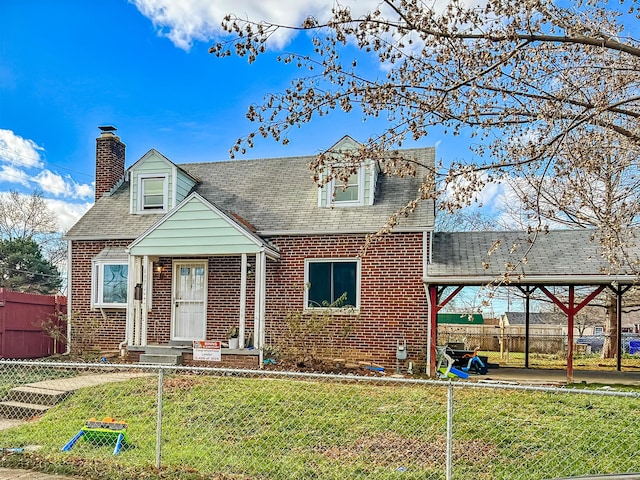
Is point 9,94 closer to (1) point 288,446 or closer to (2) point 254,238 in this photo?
(2) point 254,238

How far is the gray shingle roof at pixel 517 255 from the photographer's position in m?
11.0

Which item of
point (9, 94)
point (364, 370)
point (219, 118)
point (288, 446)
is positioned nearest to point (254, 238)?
point (364, 370)

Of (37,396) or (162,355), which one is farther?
(162,355)

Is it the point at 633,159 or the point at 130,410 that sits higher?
the point at 633,159

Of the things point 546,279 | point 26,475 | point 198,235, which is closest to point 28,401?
point 26,475

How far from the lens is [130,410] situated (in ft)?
25.1

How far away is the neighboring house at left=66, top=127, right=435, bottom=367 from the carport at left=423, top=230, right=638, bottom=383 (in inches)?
27.2

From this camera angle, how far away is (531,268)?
11195mm

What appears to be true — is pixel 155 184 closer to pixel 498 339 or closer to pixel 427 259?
pixel 427 259

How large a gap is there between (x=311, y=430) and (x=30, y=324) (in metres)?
10.9

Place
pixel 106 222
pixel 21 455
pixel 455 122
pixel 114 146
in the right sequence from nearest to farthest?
pixel 21 455
pixel 455 122
pixel 106 222
pixel 114 146

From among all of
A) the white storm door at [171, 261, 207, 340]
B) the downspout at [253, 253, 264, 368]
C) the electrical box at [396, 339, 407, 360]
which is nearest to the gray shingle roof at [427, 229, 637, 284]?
the electrical box at [396, 339, 407, 360]

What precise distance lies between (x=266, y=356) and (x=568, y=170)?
7.87 meters

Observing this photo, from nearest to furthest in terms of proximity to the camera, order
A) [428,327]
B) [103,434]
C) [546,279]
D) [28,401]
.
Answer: [103,434]
[28,401]
[546,279]
[428,327]
